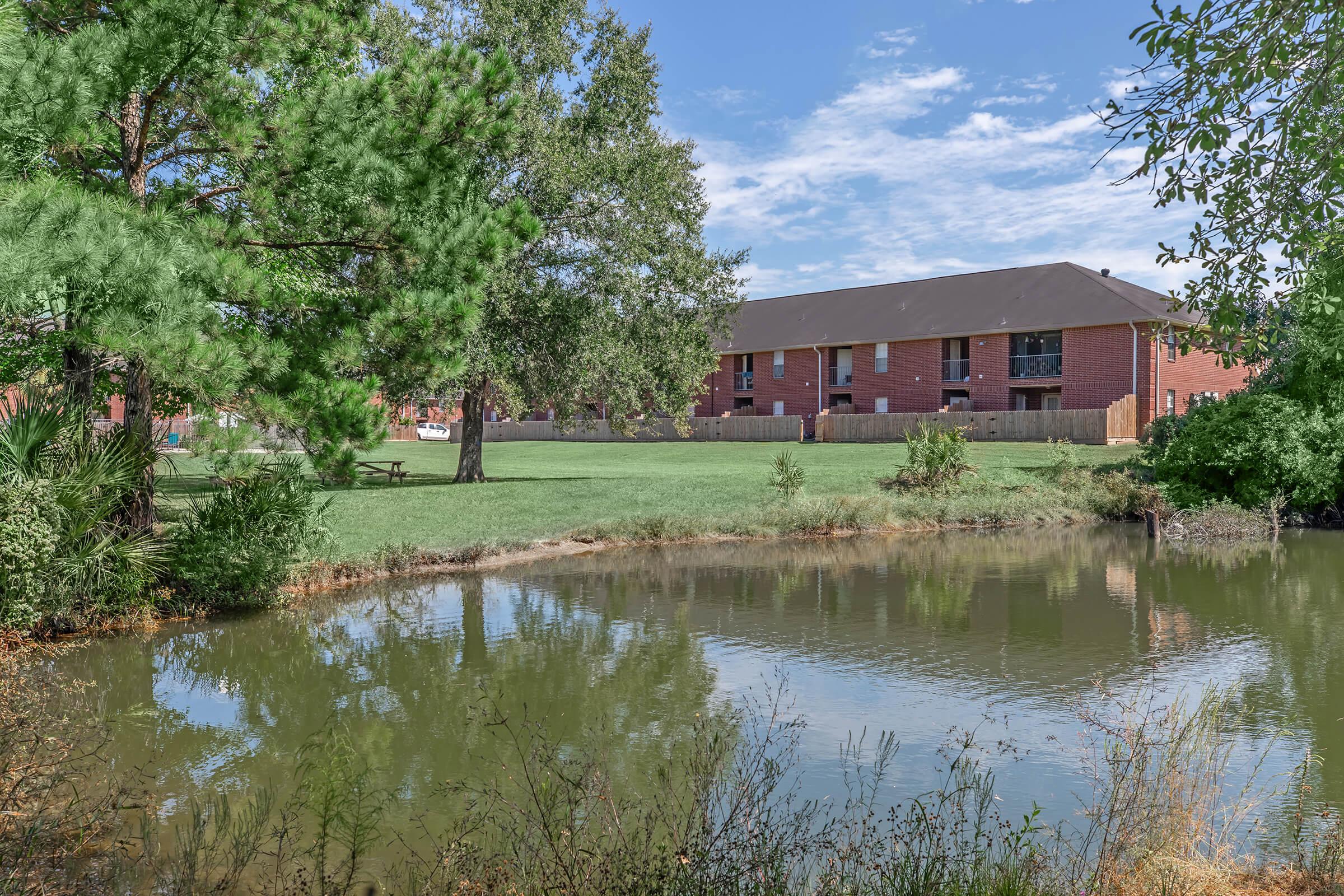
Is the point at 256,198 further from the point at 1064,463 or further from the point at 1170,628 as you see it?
the point at 1064,463

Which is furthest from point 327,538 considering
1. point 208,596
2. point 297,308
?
point 297,308

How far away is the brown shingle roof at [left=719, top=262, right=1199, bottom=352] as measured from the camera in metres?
44.0

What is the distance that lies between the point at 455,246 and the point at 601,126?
1736 centimetres

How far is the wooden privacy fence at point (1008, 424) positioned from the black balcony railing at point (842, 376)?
4.46 m

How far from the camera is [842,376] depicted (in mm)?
53406

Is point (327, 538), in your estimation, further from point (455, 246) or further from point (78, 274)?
point (78, 274)

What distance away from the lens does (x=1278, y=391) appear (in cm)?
2545

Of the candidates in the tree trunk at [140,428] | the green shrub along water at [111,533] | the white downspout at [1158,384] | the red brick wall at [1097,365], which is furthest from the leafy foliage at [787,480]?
the red brick wall at [1097,365]

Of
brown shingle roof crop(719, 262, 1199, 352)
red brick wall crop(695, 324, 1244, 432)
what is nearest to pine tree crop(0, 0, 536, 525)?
brown shingle roof crop(719, 262, 1199, 352)

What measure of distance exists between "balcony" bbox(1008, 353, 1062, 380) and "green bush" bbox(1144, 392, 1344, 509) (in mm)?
19337

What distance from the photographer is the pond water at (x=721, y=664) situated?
760 centimetres

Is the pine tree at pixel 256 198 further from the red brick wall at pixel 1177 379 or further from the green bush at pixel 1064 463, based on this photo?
the red brick wall at pixel 1177 379


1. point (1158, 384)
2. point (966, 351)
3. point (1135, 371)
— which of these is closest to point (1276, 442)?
point (1158, 384)

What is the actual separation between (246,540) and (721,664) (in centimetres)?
643
